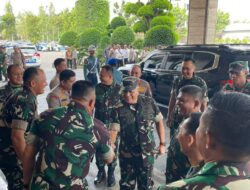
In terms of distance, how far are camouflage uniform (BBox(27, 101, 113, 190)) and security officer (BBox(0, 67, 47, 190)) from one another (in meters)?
0.58

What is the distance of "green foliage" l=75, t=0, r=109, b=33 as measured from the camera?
92.3 feet

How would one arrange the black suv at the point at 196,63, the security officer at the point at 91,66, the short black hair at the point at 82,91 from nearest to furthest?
1. the short black hair at the point at 82,91
2. the black suv at the point at 196,63
3. the security officer at the point at 91,66

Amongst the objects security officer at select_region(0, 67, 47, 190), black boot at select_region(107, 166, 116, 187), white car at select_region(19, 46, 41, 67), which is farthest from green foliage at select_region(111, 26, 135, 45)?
security officer at select_region(0, 67, 47, 190)

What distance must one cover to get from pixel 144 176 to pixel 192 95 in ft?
3.42

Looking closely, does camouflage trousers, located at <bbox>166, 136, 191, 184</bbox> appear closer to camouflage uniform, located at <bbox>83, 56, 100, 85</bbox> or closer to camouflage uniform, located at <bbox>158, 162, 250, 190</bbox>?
camouflage uniform, located at <bbox>158, 162, 250, 190</bbox>

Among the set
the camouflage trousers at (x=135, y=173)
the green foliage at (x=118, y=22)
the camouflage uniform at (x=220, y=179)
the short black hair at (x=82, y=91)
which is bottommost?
the camouflage trousers at (x=135, y=173)

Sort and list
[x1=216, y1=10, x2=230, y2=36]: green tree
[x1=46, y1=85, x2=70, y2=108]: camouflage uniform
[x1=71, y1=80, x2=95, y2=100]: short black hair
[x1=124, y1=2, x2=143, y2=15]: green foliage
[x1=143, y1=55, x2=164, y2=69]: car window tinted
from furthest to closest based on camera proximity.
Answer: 1. [x1=216, y1=10, x2=230, y2=36]: green tree
2. [x1=124, y1=2, x2=143, y2=15]: green foliage
3. [x1=143, y1=55, x2=164, y2=69]: car window tinted
4. [x1=46, y1=85, x2=70, y2=108]: camouflage uniform
5. [x1=71, y1=80, x2=95, y2=100]: short black hair

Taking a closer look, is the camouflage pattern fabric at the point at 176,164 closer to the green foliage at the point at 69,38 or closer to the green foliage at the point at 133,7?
the green foliage at the point at 133,7

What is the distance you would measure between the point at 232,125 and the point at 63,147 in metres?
1.25

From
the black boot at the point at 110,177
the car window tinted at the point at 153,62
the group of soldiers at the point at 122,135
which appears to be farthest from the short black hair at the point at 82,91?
the car window tinted at the point at 153,62

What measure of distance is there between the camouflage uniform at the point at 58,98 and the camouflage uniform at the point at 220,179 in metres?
2.72

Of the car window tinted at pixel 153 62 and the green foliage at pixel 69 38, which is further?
the green foliage at pixel 69 38

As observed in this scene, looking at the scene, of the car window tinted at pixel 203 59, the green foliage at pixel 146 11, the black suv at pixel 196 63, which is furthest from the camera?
the green foliage at pixel 146 11

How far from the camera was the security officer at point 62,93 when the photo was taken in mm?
3709
